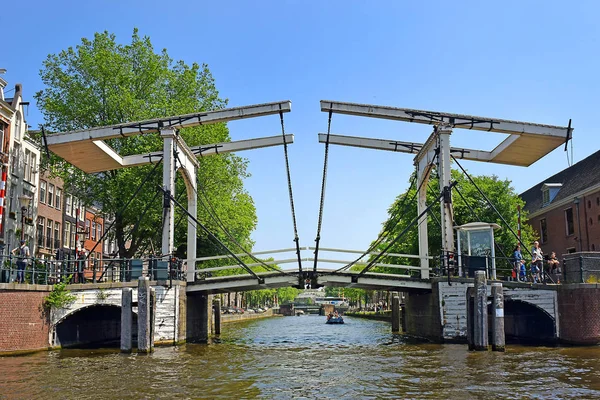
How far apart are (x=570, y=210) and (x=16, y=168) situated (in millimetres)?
30774

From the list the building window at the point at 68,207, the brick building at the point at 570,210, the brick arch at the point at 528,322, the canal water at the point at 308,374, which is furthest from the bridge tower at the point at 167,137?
the building window at the point at 68,207

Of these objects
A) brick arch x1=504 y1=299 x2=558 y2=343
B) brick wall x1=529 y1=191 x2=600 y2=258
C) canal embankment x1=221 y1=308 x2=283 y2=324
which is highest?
brick wall x1=529 y1=191 x2=600 y2=258

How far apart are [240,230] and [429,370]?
22.7 meters

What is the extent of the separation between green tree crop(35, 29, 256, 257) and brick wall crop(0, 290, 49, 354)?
8.98m

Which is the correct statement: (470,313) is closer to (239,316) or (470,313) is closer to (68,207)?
(68,207)

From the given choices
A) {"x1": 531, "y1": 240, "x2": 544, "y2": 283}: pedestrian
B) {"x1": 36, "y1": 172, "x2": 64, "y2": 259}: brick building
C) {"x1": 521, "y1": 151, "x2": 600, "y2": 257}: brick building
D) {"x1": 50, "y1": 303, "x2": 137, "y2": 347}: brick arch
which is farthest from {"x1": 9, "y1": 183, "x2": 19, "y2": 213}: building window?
{"x1": 521, "y1": 151, "x2": 600, "y2": 257}: brick building

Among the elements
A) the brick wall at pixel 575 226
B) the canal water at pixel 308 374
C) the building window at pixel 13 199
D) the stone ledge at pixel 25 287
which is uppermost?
the building window at pixel 13 199

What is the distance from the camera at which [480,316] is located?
55.5 feet

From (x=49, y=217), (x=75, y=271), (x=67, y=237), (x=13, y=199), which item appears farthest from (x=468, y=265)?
(x=67, y=237)

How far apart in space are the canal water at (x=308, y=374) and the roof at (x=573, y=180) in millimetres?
20734

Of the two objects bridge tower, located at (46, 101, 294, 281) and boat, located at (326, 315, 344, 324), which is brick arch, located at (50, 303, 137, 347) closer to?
bridge tower, located at (46, 101, 294, 281)

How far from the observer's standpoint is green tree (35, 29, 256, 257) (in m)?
27.5

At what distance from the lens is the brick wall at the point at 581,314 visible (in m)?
18.4

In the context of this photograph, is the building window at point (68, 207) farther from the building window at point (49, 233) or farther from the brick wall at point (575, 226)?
the brick wall at point (575, 226)
